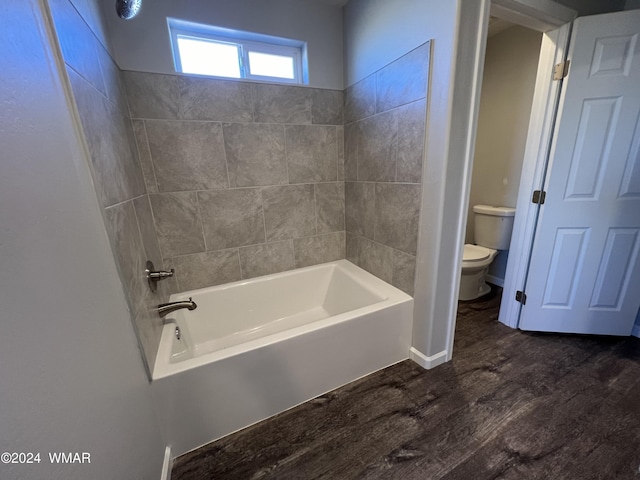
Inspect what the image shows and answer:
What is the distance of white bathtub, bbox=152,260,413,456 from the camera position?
3.67ft

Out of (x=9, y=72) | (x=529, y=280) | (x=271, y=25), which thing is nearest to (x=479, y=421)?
(x=529, y=280)

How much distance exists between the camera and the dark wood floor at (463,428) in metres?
1.04

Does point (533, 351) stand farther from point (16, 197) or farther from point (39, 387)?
point (16, 197)

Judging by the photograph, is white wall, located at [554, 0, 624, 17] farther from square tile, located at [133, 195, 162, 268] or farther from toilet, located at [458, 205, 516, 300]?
square tile, located at [133, 195, 162, 268]

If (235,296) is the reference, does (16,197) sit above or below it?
above

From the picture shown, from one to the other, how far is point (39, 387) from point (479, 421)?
1.62 m

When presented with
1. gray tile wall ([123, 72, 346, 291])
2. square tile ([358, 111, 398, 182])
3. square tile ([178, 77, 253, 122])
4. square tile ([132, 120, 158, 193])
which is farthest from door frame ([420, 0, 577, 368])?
square tile ([132, 120, 158, 193])

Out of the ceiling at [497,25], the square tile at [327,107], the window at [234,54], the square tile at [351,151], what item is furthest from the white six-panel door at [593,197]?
the window at [234,54]

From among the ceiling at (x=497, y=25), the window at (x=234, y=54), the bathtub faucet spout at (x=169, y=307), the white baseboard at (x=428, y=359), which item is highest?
the ceiling at (x=497, y=25)

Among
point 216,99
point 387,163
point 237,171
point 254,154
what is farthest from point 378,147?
point 216,99

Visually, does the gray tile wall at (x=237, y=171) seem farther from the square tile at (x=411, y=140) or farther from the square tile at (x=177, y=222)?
the square tile at (x=411, y=140)

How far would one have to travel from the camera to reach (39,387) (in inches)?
16.9

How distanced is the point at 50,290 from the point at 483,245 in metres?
2.90

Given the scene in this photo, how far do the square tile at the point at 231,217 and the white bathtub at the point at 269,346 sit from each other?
34 centimetres
